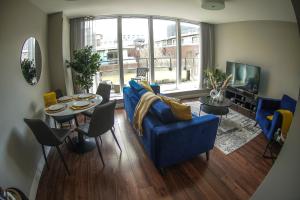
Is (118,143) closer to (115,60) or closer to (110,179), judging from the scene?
(110,179)

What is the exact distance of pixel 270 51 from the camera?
4.04 metres

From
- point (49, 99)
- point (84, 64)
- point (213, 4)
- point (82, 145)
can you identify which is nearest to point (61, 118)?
point (49, 99)

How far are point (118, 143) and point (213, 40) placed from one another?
455 cm

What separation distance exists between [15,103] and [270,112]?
4.11 meters

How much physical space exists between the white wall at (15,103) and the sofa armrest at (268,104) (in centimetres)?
389

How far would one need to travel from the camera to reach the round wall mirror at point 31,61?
256cm

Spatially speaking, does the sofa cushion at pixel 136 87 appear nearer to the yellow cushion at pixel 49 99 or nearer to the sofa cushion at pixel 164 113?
the sofa cushion at pixel 164 113

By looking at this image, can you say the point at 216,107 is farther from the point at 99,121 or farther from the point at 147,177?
the point at 99,121

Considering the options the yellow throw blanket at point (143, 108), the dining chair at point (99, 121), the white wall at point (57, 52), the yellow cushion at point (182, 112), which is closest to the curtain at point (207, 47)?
the yellow throw blanket at point (143, 108)

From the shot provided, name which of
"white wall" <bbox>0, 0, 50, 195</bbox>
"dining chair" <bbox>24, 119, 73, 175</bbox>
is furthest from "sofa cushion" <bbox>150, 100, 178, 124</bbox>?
"white wall" <bbox>0, 0, 50, 195</bbox>

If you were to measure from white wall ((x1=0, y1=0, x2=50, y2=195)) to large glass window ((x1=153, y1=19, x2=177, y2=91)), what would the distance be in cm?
344

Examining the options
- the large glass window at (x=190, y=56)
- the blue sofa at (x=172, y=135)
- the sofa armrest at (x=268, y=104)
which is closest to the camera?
the blue sofa at (x=172, y=135)

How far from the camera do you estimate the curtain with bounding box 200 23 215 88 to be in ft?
18.6

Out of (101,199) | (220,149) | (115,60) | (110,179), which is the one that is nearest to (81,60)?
(115,60)
